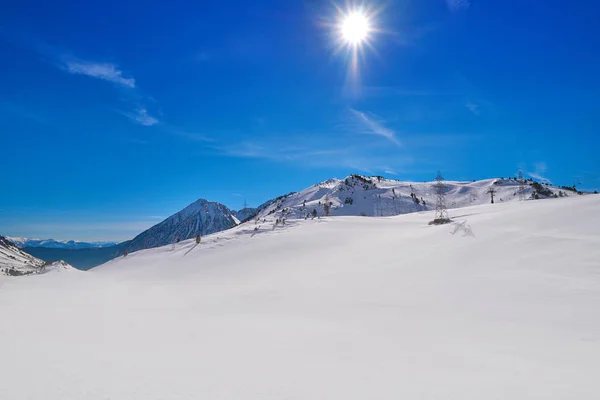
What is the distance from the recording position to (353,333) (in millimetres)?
10070

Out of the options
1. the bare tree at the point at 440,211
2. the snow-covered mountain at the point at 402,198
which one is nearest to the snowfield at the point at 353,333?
the bare tree at the point at 440,211

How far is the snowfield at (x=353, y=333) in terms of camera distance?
6.68m

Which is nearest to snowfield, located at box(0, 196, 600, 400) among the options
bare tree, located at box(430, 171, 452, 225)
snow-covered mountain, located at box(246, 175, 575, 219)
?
bare tree, located at box(430, 171, 452, 225)

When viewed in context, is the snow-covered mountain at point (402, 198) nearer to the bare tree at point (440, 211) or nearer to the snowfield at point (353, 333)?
the bare tree at point (440, 211)

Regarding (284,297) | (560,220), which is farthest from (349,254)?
(560,220)

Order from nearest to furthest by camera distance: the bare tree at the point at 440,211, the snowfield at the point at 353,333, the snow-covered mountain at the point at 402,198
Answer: the snowfield at the point at 353,333 → the bare tree at the point at 440,211 → the snow-covered mountain at the point at 402,198

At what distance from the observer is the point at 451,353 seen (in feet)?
26.9

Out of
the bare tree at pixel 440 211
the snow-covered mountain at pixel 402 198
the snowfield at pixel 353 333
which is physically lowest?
the snowfield at pixel 353 333

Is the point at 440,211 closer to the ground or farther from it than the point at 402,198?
closer to the ground

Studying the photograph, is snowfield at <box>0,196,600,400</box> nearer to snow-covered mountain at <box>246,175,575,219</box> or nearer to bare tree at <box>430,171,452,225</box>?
bare tree at <box>430,171,452,225</box>

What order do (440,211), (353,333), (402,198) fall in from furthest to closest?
(402,198) → (440,211) → (353,333)

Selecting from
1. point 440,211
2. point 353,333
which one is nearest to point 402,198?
point 440,211

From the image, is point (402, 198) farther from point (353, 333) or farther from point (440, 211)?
point (353, 333)

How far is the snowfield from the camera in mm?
6680
